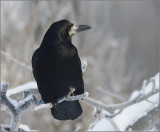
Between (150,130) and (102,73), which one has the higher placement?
(150,130)

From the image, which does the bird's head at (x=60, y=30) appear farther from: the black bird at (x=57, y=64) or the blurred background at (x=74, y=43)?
the blurred background at (x=74, y=43)

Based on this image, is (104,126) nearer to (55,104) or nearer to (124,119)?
(124,119)

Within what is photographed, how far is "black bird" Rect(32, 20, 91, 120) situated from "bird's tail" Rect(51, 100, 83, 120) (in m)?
0.08

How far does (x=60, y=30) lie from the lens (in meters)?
2.04

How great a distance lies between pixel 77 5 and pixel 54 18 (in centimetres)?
121

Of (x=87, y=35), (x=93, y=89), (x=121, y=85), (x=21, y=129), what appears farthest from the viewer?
(x=87, y=35)

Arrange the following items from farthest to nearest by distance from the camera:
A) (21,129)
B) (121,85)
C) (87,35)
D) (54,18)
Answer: (87,35) → (121,85) → (54,18) → (21,129)

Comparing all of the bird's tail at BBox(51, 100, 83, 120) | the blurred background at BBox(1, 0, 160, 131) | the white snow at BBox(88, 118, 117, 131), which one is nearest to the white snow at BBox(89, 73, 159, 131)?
the white snow at BBox(88, 118, 117, 131)

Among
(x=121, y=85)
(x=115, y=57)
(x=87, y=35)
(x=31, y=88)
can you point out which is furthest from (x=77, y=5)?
(x=31, y=88)

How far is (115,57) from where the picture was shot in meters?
6.29

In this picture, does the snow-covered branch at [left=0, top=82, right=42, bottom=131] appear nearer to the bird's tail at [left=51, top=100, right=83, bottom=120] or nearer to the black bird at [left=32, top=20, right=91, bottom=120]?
the black bird at [left=32, top=20, right=91, bottom=120]

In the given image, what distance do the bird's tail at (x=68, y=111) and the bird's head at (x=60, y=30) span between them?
33cm

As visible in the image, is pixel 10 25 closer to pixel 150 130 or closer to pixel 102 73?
pixel 102 73

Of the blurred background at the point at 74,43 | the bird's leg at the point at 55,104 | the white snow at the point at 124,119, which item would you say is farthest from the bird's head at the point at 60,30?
the blurred background at the point at 74,43
